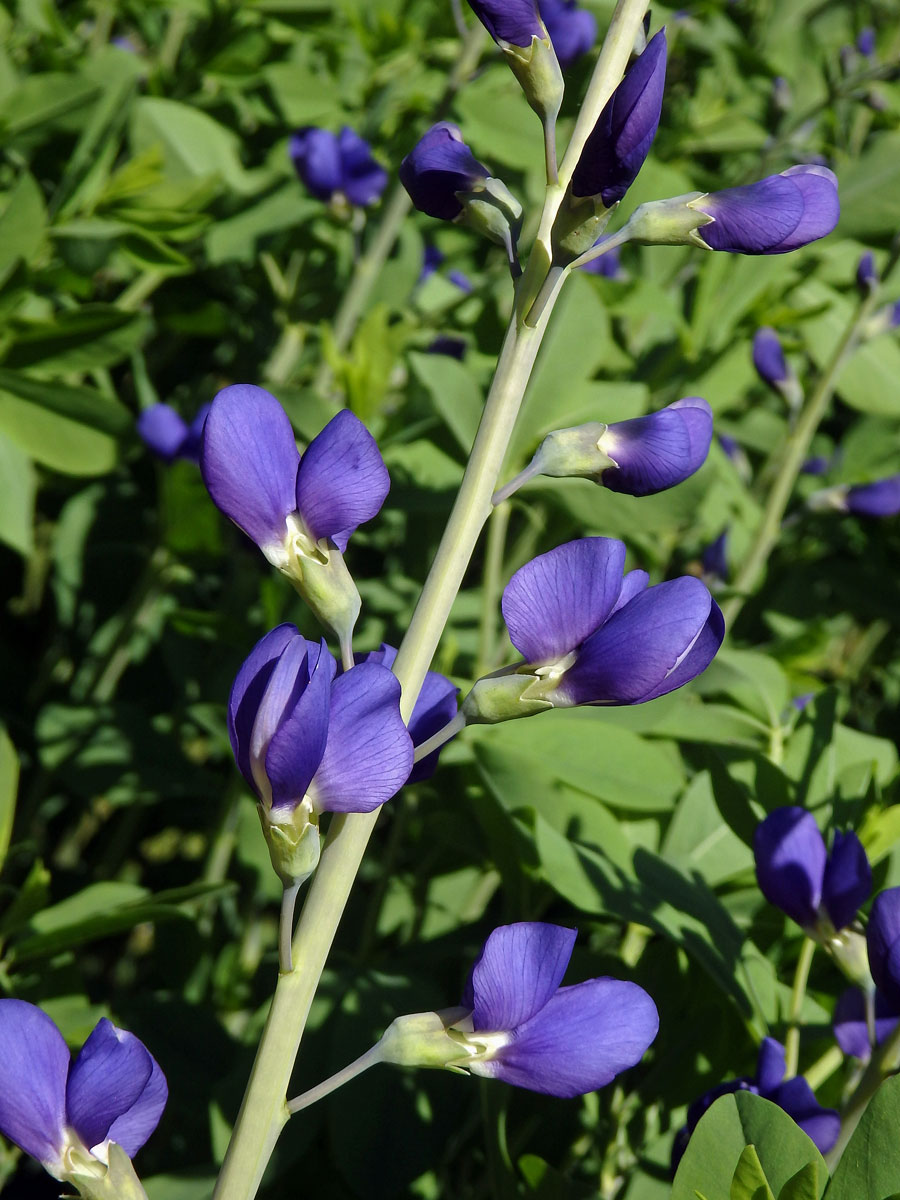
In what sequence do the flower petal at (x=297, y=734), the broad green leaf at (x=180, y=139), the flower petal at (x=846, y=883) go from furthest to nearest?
the broad green leaf at (x=180, y=139)
the flower petal at (x=846, y=883)
the flower petal at (x=297, y=734)

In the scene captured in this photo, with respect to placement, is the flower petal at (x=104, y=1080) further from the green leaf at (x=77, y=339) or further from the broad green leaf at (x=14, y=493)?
the green leaf at (x=77, y=339)

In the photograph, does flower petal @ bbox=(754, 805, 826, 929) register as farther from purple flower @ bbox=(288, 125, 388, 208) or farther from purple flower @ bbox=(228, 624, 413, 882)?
purple flower @ bbox=(288, 125, 388, 208)

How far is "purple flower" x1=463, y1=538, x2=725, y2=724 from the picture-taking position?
59cm

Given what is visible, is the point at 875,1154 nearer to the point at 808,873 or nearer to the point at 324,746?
the point at 808,873

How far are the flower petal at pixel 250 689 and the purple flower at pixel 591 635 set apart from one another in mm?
113

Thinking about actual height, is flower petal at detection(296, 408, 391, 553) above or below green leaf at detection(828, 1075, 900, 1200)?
above

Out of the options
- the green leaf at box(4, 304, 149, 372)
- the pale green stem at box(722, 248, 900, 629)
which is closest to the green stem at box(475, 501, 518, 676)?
the pale green stem at box(722, 248, 900, 629)

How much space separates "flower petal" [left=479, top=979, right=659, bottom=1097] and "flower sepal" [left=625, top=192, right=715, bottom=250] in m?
0.42

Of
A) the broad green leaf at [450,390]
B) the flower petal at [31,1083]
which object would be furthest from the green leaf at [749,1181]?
the broad green leaf at [450,390]

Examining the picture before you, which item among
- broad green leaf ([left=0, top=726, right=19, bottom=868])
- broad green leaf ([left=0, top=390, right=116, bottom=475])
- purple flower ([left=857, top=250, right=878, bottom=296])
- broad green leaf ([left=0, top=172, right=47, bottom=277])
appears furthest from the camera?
purple flower ([left=857, top=250, right=878, bottom=296])

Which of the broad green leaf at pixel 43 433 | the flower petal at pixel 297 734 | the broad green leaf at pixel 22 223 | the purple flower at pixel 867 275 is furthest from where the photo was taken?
the purple flower at pixel 867 275

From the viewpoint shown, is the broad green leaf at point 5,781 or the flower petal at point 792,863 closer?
the flower petal at point 792,863

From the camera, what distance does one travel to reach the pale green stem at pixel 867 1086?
708 millimetres

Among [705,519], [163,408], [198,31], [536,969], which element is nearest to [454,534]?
[536,969]
